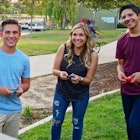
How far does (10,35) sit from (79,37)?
878 mm

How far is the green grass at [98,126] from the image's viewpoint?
198 inches

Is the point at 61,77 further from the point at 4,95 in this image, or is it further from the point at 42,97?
the point at 42,97

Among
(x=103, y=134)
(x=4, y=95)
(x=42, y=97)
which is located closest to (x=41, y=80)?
(x=42, y=97)

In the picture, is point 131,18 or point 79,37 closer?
point 131,18

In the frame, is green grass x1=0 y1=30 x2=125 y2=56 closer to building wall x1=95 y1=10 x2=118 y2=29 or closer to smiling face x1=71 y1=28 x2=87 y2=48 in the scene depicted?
smiling face x1=71 y1=28 x2=87 y2=48

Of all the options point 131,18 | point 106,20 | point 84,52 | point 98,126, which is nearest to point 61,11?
point 106,20

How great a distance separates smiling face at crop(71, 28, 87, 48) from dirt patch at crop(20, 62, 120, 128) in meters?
2.18

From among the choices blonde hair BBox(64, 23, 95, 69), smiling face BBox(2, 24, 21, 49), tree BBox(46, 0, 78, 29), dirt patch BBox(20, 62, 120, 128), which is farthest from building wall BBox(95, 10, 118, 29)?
smiling face BBox(2, 24, 21, 49)

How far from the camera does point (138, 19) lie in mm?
3812

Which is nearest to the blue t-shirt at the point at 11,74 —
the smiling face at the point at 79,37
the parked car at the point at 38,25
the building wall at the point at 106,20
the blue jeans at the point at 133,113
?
the smiling face at the point at 79,37

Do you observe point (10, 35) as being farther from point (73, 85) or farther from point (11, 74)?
point (73, 85)

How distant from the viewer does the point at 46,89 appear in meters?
8.46

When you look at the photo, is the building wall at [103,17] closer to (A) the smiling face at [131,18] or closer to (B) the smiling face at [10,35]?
(A) the smiling face at [131,18]

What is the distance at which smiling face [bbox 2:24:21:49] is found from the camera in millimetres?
3297
